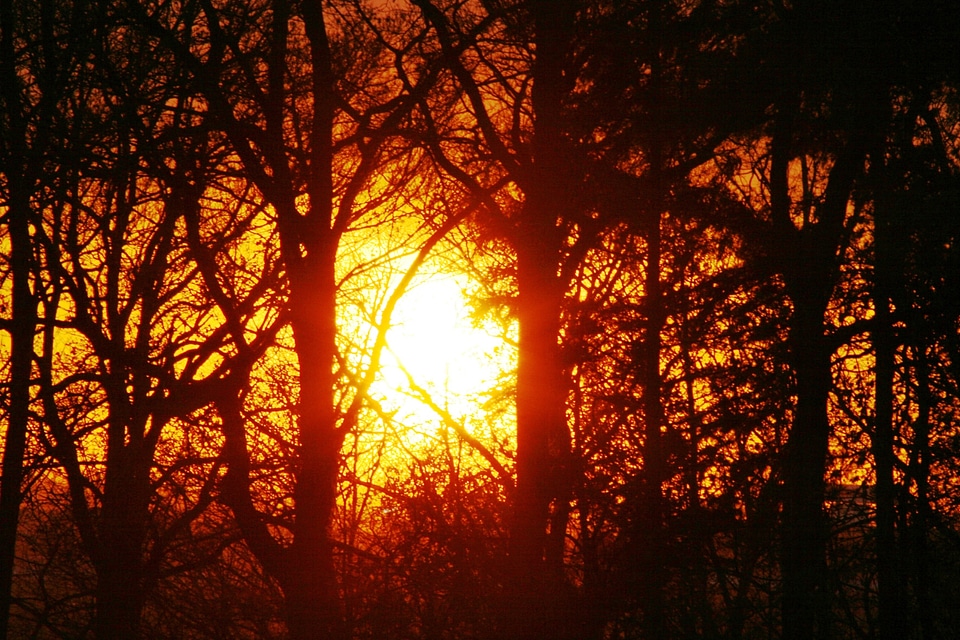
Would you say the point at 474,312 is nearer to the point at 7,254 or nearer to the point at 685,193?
the point at 685,193

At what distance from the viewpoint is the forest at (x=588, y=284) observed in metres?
8.31

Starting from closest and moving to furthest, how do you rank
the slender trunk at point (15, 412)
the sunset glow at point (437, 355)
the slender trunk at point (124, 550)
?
1. the slender trunk at point (15, 412)
2. the sunset glow at point (437, 355)
3. the slender trunk at point (124, 550)

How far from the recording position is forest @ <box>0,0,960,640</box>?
27.3ft

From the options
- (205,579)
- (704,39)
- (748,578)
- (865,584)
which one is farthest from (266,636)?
(704,39)

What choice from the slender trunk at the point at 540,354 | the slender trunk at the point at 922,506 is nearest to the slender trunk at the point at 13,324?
the slender trunk at the point at 540,354

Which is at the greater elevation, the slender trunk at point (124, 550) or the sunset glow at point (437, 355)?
the sunset glow at point (437, 355)

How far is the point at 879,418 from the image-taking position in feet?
30.0

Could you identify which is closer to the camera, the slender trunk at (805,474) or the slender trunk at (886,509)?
the slender trunk at (805,474)

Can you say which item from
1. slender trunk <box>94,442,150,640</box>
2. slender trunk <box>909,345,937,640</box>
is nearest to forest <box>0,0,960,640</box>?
slender trunk <box>909,345,937,640</box>

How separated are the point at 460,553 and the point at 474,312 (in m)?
2.82

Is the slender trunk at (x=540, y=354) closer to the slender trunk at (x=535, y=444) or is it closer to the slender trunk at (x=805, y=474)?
the slender trunk at (x=535, y=444)

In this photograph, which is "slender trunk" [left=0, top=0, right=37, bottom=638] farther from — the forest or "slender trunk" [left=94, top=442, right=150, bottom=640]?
"slender trunk" [left=94, top=442, right=150, bottom=640]

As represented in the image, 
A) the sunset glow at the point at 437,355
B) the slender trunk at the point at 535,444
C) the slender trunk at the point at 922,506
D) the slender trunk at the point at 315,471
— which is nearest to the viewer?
the slender trunk at the point at 922,506

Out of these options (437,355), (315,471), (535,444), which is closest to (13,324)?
(315,471)
